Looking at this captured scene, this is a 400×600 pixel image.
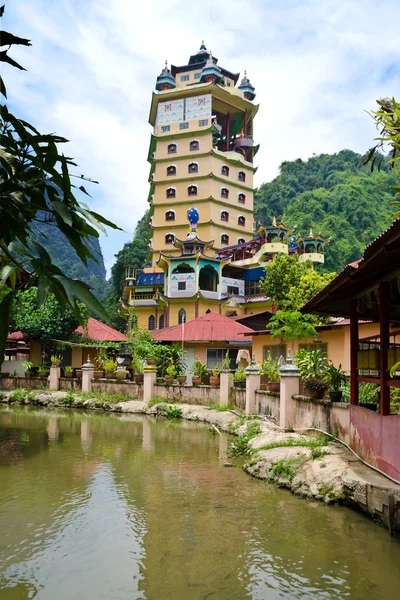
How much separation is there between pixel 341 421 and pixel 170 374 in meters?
13.3

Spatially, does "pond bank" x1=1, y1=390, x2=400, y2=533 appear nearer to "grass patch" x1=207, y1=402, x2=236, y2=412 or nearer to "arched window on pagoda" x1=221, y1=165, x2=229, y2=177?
"grass patch" x1=207, y1=402, x2=236, y2=412

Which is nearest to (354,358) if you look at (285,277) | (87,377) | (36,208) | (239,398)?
(36,208)

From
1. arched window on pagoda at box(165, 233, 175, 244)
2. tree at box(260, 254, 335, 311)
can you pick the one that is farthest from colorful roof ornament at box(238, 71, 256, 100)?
tree at box(260, 254, 335, 311)

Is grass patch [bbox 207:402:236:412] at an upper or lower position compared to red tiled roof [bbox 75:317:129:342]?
lower

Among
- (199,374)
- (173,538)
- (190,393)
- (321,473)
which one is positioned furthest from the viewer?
(199,374)

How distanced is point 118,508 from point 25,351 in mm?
24467

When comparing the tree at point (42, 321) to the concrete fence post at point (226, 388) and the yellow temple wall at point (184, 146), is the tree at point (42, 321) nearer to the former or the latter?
the concrete fence post at point (226, 388)

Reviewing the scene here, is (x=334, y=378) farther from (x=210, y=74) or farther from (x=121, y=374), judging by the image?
(x=210, y=74)

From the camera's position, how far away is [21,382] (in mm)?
26062

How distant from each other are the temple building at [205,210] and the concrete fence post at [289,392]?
964 inches

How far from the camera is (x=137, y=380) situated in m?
22.0

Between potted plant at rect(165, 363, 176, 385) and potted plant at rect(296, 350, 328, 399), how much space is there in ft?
33.8

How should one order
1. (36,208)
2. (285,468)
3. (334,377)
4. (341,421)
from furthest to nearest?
(334,377) < (341,421) < (285,468) < (36,208)

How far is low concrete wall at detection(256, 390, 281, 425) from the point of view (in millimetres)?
13453
